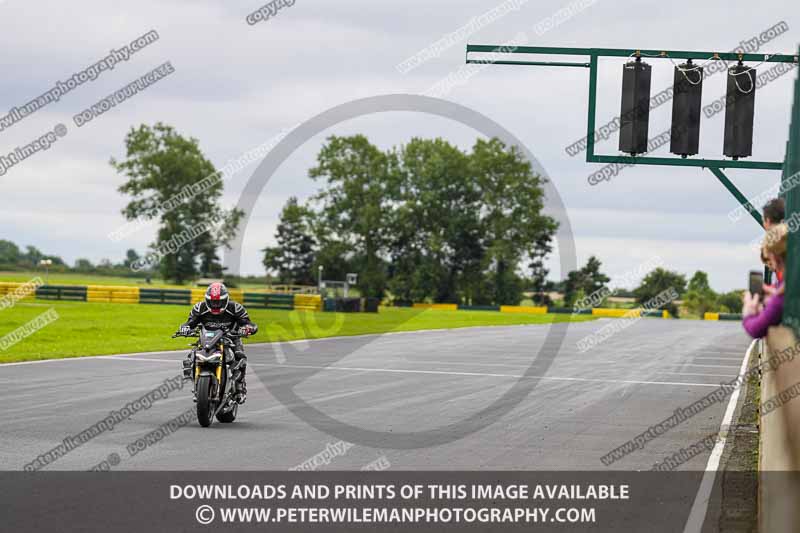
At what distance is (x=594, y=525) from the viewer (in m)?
7.38

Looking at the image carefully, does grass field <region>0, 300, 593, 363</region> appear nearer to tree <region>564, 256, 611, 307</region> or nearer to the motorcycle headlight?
the motorcycle headlight

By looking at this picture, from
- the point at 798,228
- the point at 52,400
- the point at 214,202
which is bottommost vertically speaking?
the point at 52,400

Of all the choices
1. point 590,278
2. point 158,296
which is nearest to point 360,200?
point 158,296

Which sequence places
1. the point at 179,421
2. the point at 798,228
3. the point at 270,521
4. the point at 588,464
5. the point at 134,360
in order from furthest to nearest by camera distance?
the point at 134,360, the point at 179,421, the point at 588,464, the point at 270,521, the point at 798,228

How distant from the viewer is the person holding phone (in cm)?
587

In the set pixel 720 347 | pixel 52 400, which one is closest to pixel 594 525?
pixel 52 400

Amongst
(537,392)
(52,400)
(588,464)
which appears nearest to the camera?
(588,464)

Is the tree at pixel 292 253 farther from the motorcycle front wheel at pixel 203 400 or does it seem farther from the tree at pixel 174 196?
the motorcycle front wheel at pixel 203 400

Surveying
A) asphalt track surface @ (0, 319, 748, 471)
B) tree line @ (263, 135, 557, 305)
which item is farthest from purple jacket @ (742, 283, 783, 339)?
tree line @ (263, 135, 557, 305)

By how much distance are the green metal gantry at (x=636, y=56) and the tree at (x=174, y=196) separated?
250ft

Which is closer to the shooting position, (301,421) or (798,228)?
(798,228)

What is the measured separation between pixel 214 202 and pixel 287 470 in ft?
295

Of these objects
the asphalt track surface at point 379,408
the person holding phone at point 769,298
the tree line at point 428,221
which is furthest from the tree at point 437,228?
the person holding phone at point 769,298

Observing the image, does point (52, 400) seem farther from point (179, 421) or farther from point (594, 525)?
point (594, 525)
